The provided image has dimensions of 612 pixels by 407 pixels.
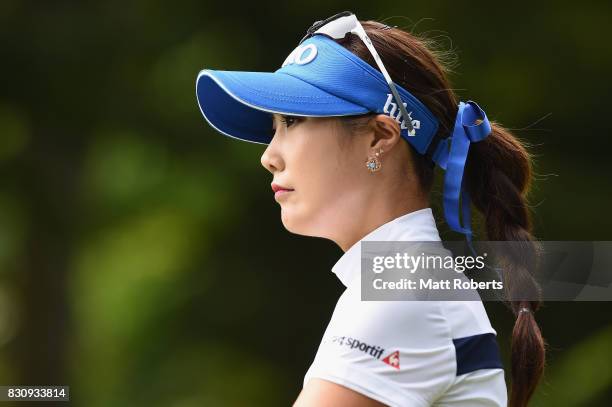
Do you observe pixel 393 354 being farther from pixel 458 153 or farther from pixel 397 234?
pixel 458 153

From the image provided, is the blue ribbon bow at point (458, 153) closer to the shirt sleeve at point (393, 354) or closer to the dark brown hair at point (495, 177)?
the dark brown hair at point (495, 177)

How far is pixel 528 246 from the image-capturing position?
194 cm

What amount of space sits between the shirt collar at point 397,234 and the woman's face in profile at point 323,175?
0.18ft

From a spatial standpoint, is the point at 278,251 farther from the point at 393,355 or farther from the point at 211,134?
the point at 393,355

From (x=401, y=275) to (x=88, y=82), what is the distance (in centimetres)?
414

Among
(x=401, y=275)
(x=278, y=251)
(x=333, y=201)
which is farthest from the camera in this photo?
(x=278, y=251)

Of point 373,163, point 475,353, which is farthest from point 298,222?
point 475,353

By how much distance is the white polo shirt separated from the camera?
1625 millimetres

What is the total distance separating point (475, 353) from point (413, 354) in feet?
0.42

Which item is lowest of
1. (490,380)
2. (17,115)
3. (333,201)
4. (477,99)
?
(490,380)

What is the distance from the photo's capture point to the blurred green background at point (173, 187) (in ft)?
17.3

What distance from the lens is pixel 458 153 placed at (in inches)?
76.2

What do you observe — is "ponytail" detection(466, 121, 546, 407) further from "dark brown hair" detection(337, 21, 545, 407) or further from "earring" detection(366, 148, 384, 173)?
"earring" detection(366, 148, 384, 173)

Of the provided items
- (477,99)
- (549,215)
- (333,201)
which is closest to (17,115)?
(477,99)
